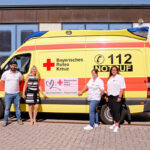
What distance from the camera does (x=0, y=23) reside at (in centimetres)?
1678

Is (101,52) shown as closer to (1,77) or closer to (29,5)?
(1,77)

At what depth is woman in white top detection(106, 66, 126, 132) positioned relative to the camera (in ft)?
22.7

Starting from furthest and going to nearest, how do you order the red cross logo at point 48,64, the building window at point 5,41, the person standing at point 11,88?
the building window at point 5,41 → the red cross logo at point 48,64 → the person standing at point 11,88

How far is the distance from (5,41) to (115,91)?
1143cm

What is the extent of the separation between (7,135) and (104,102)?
2.91 m

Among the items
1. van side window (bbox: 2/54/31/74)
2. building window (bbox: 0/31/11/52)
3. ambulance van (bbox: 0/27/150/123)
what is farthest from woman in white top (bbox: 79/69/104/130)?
building window (bbox: 0/31/11/52)

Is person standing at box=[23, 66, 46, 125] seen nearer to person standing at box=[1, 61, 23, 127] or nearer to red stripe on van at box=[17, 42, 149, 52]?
person standing at box=[1, 61, 23, 127]

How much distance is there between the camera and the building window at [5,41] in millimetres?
16703

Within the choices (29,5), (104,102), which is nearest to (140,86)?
(104,102)

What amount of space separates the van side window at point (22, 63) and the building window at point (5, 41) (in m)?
8.60

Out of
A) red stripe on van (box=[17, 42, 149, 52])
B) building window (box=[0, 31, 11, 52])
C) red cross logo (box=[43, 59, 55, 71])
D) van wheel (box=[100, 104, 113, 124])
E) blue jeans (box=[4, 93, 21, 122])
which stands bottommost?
van wheel (box=[100, 104, 113, 124])

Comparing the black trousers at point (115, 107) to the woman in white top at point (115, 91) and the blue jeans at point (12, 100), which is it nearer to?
the woman in white top at point (115, 91)

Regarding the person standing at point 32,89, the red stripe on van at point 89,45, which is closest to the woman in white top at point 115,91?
the red stripe on van at point 89,45

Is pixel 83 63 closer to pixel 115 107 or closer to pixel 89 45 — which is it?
pixel 89 45
